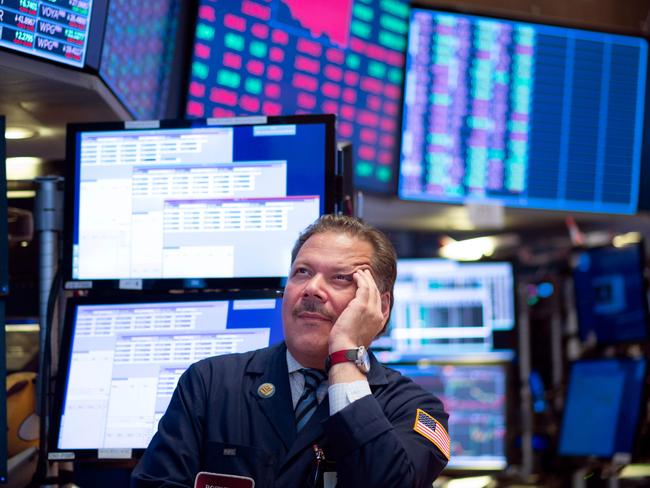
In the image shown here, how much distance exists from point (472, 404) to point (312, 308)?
2.45m

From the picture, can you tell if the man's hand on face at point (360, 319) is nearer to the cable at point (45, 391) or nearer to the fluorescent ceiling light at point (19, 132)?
the cable at point (45, 391)

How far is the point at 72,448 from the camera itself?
241 cm

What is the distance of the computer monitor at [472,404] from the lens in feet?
14.2

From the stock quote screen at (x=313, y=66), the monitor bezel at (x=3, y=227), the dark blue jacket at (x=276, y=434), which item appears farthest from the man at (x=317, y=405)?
the stock quote screen at (x=313, y=66)

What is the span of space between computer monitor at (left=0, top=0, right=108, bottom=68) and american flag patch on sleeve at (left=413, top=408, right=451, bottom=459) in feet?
4.62

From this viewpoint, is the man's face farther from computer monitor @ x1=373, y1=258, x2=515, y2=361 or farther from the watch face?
computer monitor @ x1=373, y1=258, x2=515, y2=361

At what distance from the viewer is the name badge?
1.78 metres

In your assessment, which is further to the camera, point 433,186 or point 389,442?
point 433,186

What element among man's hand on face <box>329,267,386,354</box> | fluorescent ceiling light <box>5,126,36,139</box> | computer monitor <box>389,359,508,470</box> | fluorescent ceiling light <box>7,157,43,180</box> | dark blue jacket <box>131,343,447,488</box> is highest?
fluorescent ceiling light <box>5,126,36,139</box>

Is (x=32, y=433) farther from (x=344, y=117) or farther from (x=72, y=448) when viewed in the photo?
(x=344, y=117)

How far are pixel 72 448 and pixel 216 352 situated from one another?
0.42 meters

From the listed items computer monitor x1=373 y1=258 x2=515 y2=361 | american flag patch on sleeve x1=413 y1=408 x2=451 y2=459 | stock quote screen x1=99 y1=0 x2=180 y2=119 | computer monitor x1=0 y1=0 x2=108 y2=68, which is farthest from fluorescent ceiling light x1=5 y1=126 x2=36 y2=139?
computer monitor x1=373 y1=258 x2=515 y2=361

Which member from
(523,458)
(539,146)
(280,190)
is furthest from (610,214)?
(280,190)

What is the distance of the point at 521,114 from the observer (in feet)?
14.6
